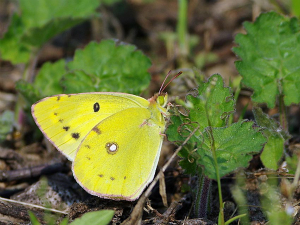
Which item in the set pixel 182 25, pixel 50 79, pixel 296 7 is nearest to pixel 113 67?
pixel 50 79

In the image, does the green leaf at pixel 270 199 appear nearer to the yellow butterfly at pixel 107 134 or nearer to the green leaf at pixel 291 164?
the green leaf at pixel 291 164

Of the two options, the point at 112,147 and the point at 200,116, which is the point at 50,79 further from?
the point at 200,116

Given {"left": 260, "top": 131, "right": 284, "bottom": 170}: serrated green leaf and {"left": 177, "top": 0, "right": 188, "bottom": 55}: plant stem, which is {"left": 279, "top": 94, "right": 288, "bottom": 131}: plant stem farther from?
{"left": 177, "top": 0, "right": 188, "bottom": 55}: plant stem

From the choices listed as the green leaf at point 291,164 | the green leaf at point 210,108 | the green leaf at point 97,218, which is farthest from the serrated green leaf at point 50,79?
the green leaf at point 291,164

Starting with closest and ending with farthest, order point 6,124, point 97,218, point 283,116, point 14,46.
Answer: point 97,218
point 283,116
point 6,124
point 14,46

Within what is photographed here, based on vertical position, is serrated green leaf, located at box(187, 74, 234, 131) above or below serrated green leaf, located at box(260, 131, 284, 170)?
above

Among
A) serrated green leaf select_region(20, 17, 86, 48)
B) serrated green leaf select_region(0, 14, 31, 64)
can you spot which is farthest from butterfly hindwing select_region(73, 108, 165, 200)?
serrated green leaf select_region(0, 14, 31, 64)

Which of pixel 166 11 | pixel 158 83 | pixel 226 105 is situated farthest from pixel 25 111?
pixel 166 11
